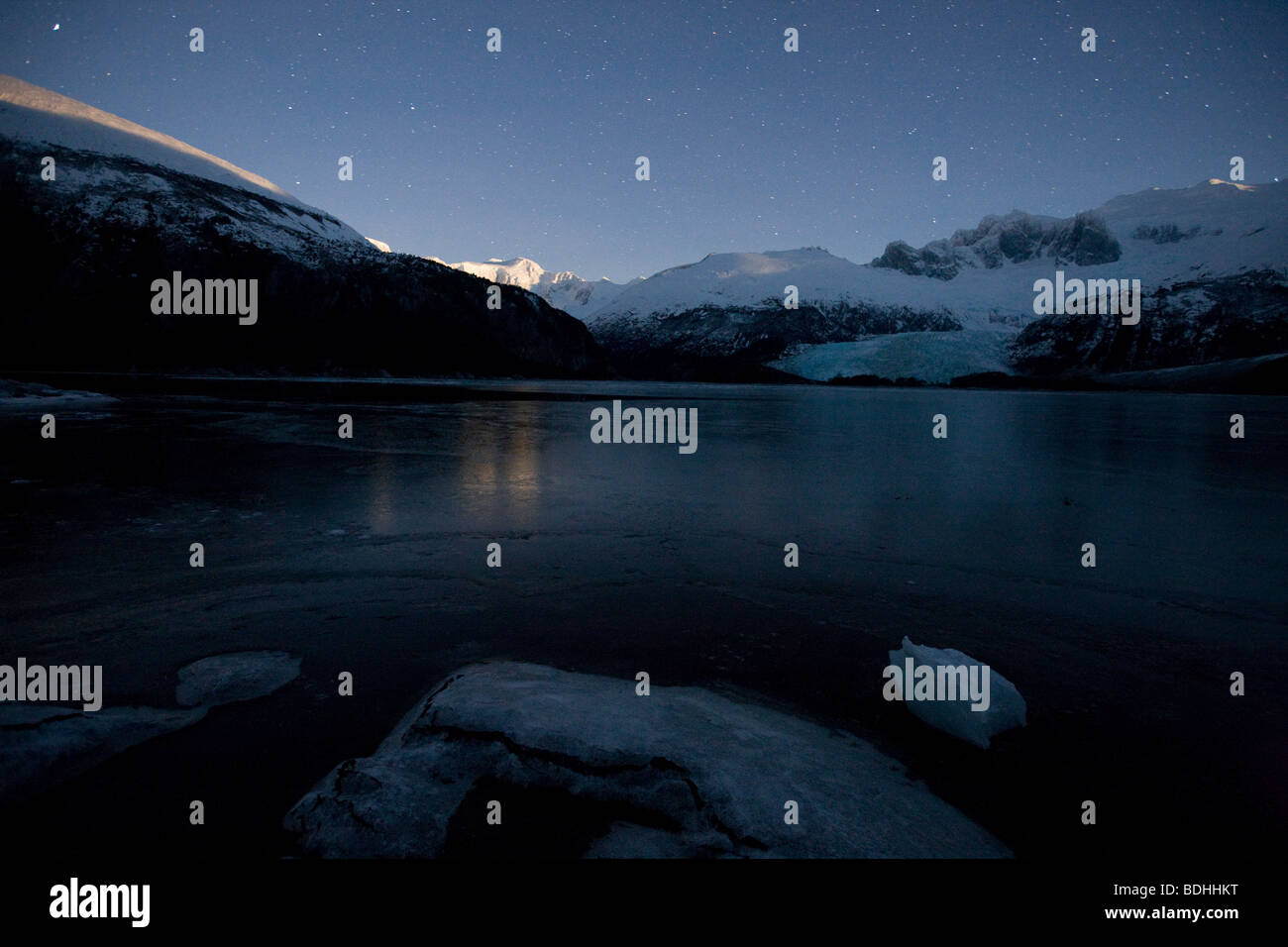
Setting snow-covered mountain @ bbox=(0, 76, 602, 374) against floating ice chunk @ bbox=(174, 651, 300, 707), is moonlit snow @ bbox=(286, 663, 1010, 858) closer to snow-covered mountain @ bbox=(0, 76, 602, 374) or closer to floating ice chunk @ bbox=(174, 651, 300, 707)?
floating ice chunk @ bbox=(174, 651, 300, 707)

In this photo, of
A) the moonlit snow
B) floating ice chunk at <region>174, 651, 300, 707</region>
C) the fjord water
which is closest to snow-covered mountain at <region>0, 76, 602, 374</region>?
the fjord water

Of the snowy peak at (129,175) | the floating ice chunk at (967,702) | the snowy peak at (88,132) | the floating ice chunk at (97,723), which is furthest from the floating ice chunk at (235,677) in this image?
the snowy peak at (88,132)

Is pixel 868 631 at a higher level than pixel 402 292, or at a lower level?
lower

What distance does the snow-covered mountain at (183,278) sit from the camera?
292ft

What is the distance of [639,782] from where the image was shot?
339 cm

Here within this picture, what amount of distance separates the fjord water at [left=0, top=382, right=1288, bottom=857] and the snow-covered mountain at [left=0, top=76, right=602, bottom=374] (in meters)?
102

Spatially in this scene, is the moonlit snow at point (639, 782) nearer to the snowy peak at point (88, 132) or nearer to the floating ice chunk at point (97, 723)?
the floating ice chunk at point (97, 723)

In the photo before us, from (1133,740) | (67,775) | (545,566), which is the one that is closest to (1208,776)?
(1133,740)

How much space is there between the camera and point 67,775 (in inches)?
135

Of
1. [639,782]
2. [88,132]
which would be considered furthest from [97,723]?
[88,132]

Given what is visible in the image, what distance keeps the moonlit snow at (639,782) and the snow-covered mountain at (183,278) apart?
110990mm
